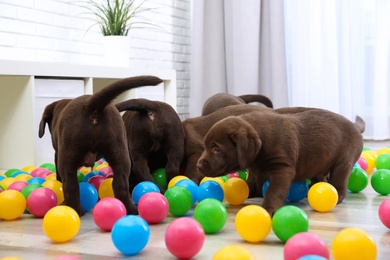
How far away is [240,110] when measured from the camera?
9.04 ft

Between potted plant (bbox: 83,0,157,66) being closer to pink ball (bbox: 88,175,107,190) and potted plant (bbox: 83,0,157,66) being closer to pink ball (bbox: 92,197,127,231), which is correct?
pink ball (bbox: 88,175,107,190)

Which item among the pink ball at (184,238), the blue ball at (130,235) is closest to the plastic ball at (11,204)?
the blue ball at (130,235)

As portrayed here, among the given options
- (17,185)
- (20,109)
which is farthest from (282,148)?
(20,109)

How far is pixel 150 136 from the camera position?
2551mm

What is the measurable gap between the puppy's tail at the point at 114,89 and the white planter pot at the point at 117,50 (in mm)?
2321

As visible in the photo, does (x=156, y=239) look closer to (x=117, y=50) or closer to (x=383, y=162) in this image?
(x=383, y=162)

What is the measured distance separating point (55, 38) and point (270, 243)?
2949mm

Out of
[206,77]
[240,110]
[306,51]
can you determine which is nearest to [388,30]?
[306,51]

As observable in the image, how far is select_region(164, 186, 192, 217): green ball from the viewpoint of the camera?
2055 mm

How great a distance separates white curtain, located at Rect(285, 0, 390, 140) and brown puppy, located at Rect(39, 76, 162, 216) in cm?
338

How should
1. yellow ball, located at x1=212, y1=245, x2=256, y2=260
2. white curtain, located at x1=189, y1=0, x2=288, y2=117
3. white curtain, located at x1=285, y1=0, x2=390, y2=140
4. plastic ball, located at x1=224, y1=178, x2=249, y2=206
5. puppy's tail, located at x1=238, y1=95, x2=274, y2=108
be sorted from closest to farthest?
yellow ball, located at x1=212, y1=245, x2=256, y2=260
plastic ball, located at x1=224, y1=178, x2=249, y2=206
puppy's tail, located at x1=238, y1=95, x2=274, y2=108
white curtain, located at x1=285, y1=0, x2=390, y2=140
white curtain, located at x1=189, y1=0, x2=288, y2=117

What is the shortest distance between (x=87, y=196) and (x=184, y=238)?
0.81 meters

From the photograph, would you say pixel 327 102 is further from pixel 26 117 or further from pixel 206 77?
pixel 26 117

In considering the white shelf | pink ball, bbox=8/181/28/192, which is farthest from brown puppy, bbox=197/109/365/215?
the white shelf
